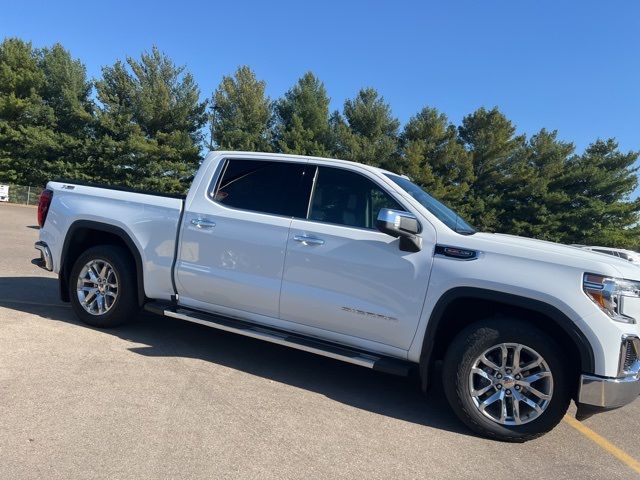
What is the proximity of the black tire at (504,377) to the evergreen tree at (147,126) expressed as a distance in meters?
39.1

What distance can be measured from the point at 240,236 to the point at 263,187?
0.55 m

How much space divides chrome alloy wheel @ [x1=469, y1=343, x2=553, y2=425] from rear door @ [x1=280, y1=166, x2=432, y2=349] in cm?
61

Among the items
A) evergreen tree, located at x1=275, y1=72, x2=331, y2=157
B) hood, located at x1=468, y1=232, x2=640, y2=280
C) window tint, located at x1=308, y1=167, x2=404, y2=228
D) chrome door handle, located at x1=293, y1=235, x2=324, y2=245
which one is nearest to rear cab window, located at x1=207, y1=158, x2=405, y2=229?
window tint, located at x1=308, y1=167, x2=404, y2=228

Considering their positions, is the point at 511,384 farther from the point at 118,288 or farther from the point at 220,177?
the point at 118,288

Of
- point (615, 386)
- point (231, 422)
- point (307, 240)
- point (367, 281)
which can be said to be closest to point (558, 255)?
point (615, 386)

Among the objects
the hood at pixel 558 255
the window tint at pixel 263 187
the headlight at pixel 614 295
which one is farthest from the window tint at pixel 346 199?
the headlight at pixel 614 295

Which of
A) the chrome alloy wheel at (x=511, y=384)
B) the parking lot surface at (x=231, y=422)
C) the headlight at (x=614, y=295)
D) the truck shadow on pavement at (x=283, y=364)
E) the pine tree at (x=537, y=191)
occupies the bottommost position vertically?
the parking lot surface at (x=231, y=422)

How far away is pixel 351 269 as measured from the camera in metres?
4.42

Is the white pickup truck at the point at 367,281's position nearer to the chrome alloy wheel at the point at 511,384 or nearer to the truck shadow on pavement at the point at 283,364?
the chrome alloy wheel at the point at 511,384

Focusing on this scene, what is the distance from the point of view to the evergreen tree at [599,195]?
4400 centimetres

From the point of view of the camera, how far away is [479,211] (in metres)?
42.6

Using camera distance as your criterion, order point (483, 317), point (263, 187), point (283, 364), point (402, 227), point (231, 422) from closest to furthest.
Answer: point (231, 422) → point (402, 227) → point (483, 317) → point (263, 187) → point (283, 364)

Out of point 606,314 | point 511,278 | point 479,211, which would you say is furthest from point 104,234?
point 479,211

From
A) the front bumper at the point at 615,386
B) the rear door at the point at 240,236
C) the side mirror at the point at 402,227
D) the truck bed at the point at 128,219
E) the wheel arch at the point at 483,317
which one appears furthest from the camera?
the truck bed at the point at 128,219
